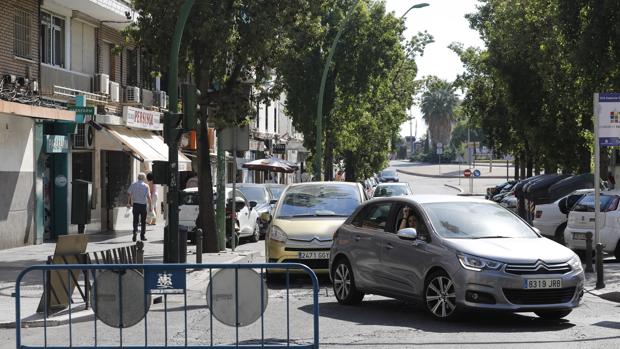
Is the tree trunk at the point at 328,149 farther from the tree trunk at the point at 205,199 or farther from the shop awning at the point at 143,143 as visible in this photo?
the tree trunk at the point at 205,199

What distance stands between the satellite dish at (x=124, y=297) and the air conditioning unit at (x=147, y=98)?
86.6 feet

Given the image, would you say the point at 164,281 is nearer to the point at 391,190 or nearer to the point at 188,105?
the point at 188,105

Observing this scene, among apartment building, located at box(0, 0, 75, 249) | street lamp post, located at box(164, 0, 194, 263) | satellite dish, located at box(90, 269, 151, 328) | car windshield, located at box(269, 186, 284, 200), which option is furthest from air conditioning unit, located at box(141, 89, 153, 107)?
satellite dish, located at box(90, 269, 151, 328)

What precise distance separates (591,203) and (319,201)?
21.3ft

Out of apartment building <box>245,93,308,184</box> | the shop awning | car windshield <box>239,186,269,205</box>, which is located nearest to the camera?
the shop awning

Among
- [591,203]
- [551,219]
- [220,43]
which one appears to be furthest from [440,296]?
[551,219]

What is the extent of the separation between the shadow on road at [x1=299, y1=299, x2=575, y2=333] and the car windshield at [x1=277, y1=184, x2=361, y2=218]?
13.9 ft

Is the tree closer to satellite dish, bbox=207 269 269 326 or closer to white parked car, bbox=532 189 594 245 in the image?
white parked car, bbox=532 189 594 245

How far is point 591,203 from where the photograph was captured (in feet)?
69.2

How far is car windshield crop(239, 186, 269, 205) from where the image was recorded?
30584 millimetres

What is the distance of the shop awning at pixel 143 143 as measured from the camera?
2955 cm

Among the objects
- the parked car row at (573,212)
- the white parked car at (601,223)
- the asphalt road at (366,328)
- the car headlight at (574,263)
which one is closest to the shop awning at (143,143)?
the parked car row at (573,212)

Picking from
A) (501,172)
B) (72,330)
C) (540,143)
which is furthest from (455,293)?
(501,172)

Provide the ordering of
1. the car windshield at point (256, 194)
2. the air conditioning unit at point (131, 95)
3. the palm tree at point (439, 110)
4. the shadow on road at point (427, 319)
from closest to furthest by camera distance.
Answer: the shadow on road at point (427, 319) < the car windshield at point (256, 194) < the air conditioning unit at point (131, 95) < the palm tree at point (439, 110)
